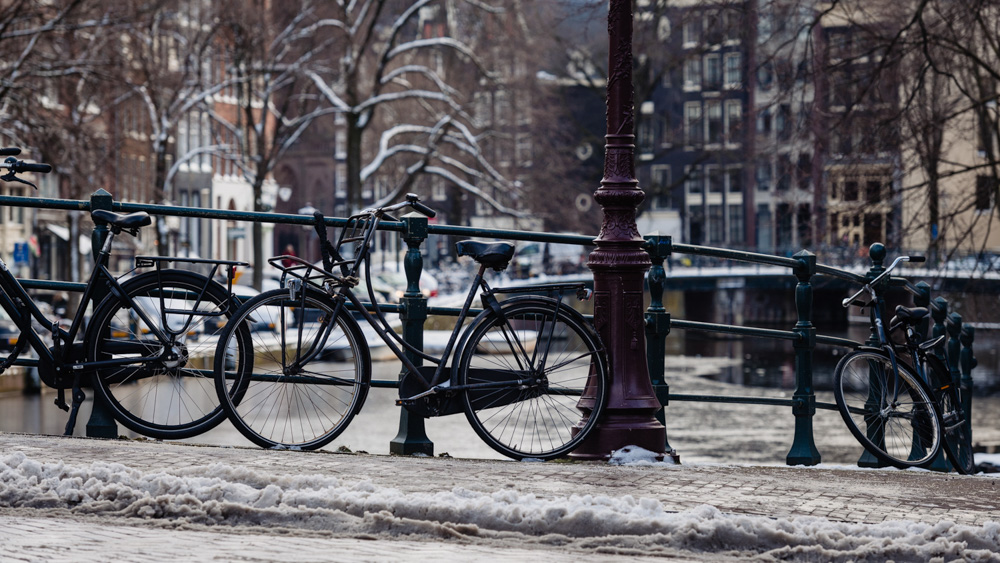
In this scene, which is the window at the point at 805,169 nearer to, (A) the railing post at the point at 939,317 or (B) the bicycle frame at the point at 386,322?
(A) the railing post at the point at 939,317

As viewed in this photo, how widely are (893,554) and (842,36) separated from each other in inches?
610

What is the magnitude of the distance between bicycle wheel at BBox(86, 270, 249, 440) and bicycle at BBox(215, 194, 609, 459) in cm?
21

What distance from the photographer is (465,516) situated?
15.2ft

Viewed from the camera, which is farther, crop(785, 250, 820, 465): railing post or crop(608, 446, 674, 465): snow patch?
crop(785, 250, 820, 465): railing post

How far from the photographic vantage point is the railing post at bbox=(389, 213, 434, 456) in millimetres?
6750

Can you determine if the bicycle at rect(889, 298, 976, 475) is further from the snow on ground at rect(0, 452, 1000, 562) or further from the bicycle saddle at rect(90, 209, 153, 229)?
the bicycle saddle at rect(90, 209, 153, 229)

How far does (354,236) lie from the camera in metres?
6.55

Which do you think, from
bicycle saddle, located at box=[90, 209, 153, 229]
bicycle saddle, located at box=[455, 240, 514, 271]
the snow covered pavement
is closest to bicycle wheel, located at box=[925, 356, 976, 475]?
the snow covered pavement

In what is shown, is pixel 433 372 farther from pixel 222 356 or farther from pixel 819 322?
pixel 819 322

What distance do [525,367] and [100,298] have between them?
1.96 meters

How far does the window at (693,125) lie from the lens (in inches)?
816

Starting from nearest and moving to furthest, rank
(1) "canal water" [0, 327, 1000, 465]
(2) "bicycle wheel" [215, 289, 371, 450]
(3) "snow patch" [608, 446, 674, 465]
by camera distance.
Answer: (2) "bicycle wheel" [215, 289, 371, 450] → (3) "snow patch" [608, 446, 674, 465] → (1) "canal water" [0, 327, 1000, 465]

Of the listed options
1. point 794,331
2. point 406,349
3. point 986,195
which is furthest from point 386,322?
point 986,195

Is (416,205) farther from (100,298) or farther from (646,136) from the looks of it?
(646,136)
